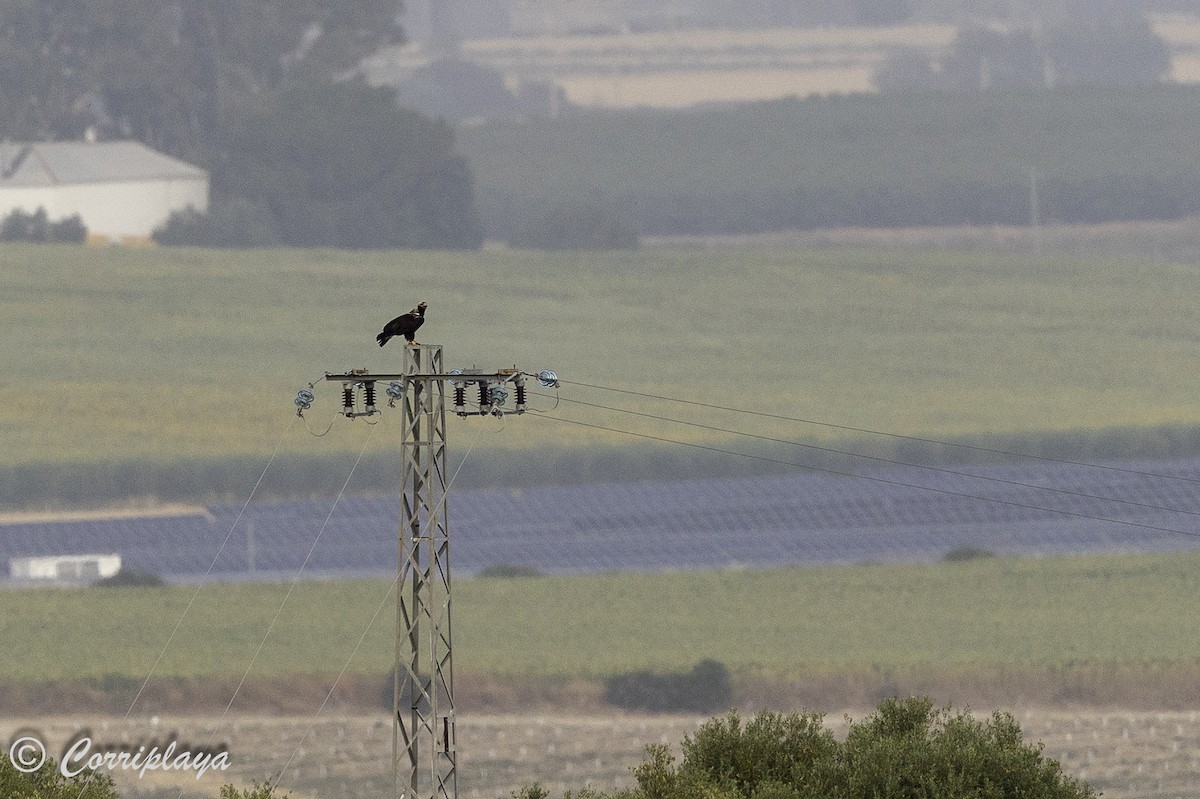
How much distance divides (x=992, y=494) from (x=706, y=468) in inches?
654

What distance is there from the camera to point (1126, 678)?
95.0 m

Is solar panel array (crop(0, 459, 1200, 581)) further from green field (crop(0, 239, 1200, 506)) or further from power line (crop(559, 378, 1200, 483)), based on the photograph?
green field (crop(0, 239, 1200, 506))

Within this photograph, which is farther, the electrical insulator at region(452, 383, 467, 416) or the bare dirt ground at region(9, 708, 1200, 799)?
the bare dirt ground at region(9, 708, 1200, 799)

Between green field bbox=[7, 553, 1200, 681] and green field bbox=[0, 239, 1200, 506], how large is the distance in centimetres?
2707

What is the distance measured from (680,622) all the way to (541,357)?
72.4 meters

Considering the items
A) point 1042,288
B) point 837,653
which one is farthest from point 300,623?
point 1042,288

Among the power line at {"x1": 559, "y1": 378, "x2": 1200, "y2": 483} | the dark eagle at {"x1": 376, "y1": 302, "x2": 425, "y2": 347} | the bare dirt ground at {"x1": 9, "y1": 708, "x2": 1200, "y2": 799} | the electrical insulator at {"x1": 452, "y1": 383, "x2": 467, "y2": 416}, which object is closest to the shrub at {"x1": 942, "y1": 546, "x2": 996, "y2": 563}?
the power line at {"x1": 559, "y1": 378, "x2": 1200, "y2": 483}

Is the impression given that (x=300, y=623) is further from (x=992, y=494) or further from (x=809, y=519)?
(x=992, y=494)

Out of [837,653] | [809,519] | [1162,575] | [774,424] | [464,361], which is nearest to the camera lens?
[837,653]

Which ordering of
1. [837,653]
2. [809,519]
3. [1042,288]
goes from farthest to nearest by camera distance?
1. [1042,288]
2. [809,519]
3. [837,653]

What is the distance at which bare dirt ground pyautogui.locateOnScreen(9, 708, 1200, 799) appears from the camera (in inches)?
3068

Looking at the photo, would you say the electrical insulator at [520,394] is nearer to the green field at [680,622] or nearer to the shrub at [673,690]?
the shrub at [673,690]

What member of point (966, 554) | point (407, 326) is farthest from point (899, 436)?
point (407, 326)

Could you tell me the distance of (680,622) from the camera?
352 feet
